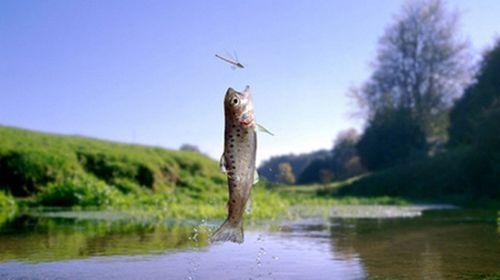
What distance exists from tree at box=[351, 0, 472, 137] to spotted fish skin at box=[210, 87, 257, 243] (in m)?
39.3

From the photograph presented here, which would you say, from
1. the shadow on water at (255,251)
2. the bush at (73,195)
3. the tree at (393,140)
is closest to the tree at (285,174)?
the shadow on water at (255,251)

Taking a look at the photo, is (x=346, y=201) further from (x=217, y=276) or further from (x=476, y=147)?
(x=217, y=276)

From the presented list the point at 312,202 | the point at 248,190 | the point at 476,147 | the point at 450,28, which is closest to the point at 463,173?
the point at 476,147

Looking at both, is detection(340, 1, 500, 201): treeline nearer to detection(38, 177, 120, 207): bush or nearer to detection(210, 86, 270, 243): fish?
detection(38, 177, 120, 207): bush

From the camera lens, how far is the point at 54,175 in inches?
795

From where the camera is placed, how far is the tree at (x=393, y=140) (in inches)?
1586

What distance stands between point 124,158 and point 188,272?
17.7 m

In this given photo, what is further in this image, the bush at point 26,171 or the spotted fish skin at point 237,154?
the bush at point 26,171

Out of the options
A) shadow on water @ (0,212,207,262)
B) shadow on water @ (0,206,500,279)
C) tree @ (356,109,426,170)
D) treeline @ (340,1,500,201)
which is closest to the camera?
shadow on water @ (0,206,500,279)

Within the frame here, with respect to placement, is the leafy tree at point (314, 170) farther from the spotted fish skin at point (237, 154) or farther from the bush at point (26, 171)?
the spotted fish skin at point (237, 154)

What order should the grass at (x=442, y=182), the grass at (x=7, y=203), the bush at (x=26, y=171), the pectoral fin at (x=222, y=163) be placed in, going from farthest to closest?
the grass at (x=442, y=182)
the bush at (x=26, y=171)
the grass at (x=7, y=203)
the pectoral fin at (x=222, y=163)

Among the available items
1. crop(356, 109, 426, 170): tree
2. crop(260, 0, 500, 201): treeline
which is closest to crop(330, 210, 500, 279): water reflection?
crop(260, 0, 500, 201): treeline

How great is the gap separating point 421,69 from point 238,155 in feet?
139

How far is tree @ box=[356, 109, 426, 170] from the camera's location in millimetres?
40281
